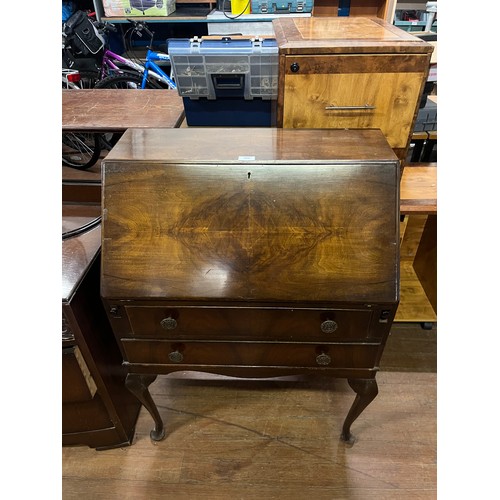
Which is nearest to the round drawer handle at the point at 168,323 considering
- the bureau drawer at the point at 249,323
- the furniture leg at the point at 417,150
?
the bureau drawer at the point at 249,323

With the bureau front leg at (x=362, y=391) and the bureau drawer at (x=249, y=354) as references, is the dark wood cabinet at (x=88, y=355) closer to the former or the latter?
the bureau drawer at (x=249, y=354)

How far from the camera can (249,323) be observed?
993mm

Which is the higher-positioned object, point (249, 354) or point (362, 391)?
point (249, 354)

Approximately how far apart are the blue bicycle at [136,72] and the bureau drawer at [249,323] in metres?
2.30

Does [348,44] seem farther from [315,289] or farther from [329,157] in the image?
[315,289]

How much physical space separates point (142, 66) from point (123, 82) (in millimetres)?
289

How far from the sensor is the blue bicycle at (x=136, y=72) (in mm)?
2801

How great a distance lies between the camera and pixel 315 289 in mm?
900

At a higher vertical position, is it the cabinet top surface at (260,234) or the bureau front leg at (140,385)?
the cabinet top surface at (260,234)

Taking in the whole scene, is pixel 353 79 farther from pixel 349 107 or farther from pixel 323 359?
pixel 323 359

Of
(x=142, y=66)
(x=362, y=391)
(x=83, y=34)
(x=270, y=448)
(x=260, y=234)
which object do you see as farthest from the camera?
(x=142, y=66)

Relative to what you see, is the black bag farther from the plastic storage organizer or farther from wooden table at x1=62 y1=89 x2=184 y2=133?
the plastic storage organizer

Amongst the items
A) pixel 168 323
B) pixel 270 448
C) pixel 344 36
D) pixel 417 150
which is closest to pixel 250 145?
pixel 344 36

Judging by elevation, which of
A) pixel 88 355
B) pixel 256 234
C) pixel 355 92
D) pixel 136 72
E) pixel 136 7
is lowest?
pixel 88 355
